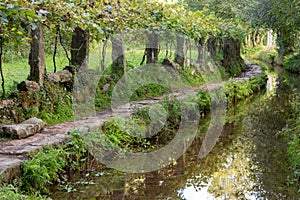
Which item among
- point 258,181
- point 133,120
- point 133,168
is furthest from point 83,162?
point 258,181

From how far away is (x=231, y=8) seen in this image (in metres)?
23.5

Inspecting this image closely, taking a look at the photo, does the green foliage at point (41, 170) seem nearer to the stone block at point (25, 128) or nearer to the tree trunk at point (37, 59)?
the stone block at point (25, 128)

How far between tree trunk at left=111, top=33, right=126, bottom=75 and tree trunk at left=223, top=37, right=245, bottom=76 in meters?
9.74

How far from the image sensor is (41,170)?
573 cm

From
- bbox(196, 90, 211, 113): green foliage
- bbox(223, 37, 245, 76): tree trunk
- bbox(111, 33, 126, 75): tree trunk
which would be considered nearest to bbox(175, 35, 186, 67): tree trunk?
bbox(196, 90, 211, 113): green foliage

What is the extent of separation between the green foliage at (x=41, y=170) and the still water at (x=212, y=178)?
9.3 inches

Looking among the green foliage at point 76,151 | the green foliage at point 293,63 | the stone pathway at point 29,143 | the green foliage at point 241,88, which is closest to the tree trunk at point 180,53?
the green foliage at point 241,88

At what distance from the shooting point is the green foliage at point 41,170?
5.63 meters

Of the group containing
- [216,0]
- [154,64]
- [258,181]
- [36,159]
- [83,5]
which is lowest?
[258,181]

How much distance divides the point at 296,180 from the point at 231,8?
18.3 m

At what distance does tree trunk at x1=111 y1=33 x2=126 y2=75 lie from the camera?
12.3 m

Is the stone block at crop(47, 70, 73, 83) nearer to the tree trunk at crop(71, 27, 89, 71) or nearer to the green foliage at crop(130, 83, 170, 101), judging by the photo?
the tree trunk at crop(71, 27, 89, 71)

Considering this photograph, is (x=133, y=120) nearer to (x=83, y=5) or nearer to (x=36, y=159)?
(x=83, y=5)

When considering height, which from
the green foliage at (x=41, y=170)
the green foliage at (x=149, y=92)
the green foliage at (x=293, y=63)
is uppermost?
the green foliage at (x=293, y=63)
